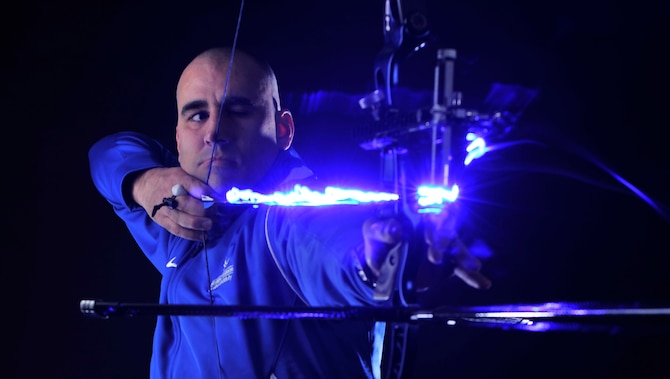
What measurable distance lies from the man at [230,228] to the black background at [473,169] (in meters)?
0.09

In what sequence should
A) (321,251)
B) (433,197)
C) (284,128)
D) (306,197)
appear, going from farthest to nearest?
(284,128)
(306,197)
(321,251)
(433,197)

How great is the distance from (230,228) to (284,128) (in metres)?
0.34

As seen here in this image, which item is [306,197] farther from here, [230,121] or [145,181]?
[145,181]

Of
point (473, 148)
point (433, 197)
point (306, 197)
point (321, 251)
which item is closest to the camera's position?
point (433, 197)

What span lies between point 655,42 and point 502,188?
72 centimetres

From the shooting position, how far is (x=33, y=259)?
7.26ft

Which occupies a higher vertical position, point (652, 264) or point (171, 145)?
point (171, 145)

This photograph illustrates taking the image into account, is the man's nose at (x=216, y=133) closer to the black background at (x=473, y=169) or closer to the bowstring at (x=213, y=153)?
the bowstring at (x=213, y=153)

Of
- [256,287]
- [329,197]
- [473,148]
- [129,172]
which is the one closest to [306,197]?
[329,197]

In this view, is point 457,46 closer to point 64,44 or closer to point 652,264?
point 652,264

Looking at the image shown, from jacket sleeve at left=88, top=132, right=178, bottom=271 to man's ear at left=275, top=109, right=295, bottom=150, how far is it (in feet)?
1.11

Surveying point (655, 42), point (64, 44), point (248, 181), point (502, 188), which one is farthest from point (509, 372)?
point (64, 44)

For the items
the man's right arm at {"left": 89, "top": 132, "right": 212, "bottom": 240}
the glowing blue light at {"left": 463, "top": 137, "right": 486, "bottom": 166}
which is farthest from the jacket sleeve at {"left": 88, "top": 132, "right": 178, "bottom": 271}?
the glowing blue light at {"left": 463, "top": 137, "right": 486, "bottom": 166}

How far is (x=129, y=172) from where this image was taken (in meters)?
2.06
